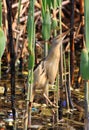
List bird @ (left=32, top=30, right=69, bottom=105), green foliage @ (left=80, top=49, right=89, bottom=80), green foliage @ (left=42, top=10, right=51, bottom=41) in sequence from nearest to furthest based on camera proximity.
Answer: green foliage @ (left=80, top=49, right=89, bottom=80)
bird @ (left=32, top=30, right=69, bottom=105)
green foliage @ (left=42, top=10, right=51, bottom=41)

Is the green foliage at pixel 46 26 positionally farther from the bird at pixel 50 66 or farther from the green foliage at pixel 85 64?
the green foliage at pixel 85 64

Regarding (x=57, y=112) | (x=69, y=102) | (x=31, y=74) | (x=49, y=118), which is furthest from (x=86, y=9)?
(x=69, y=102)

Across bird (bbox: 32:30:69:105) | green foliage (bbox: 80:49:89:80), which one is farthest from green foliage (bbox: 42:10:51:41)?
green foliage (bbox: 80:49:89:80)

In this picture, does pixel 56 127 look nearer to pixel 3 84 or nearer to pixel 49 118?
pixel 49 118

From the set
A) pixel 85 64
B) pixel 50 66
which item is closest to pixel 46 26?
pixel 50 66

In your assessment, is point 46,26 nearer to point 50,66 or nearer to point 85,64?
point 50,66

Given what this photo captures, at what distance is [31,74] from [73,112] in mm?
1170

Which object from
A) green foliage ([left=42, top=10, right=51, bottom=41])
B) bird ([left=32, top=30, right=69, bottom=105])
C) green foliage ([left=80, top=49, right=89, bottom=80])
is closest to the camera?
green foliage ([left=80, top=49, right=89, bottom=80])

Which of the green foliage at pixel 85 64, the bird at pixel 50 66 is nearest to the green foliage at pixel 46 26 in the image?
the bird at pixel 50 66

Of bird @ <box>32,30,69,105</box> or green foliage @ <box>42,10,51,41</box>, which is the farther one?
green foliage @ <box>42,10,51,41</box>

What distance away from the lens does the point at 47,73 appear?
1754mm

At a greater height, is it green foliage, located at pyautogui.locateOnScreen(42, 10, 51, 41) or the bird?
green foliage, located at pyautogui.locateOnScreen(42, 10, 51, 41)

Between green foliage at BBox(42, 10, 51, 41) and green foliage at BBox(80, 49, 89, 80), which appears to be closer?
green foliage at BBox(80, 49, 89, 80)

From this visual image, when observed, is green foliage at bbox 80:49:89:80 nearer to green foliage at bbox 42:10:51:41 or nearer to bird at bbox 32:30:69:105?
bird at bbox 32:30:69:105
